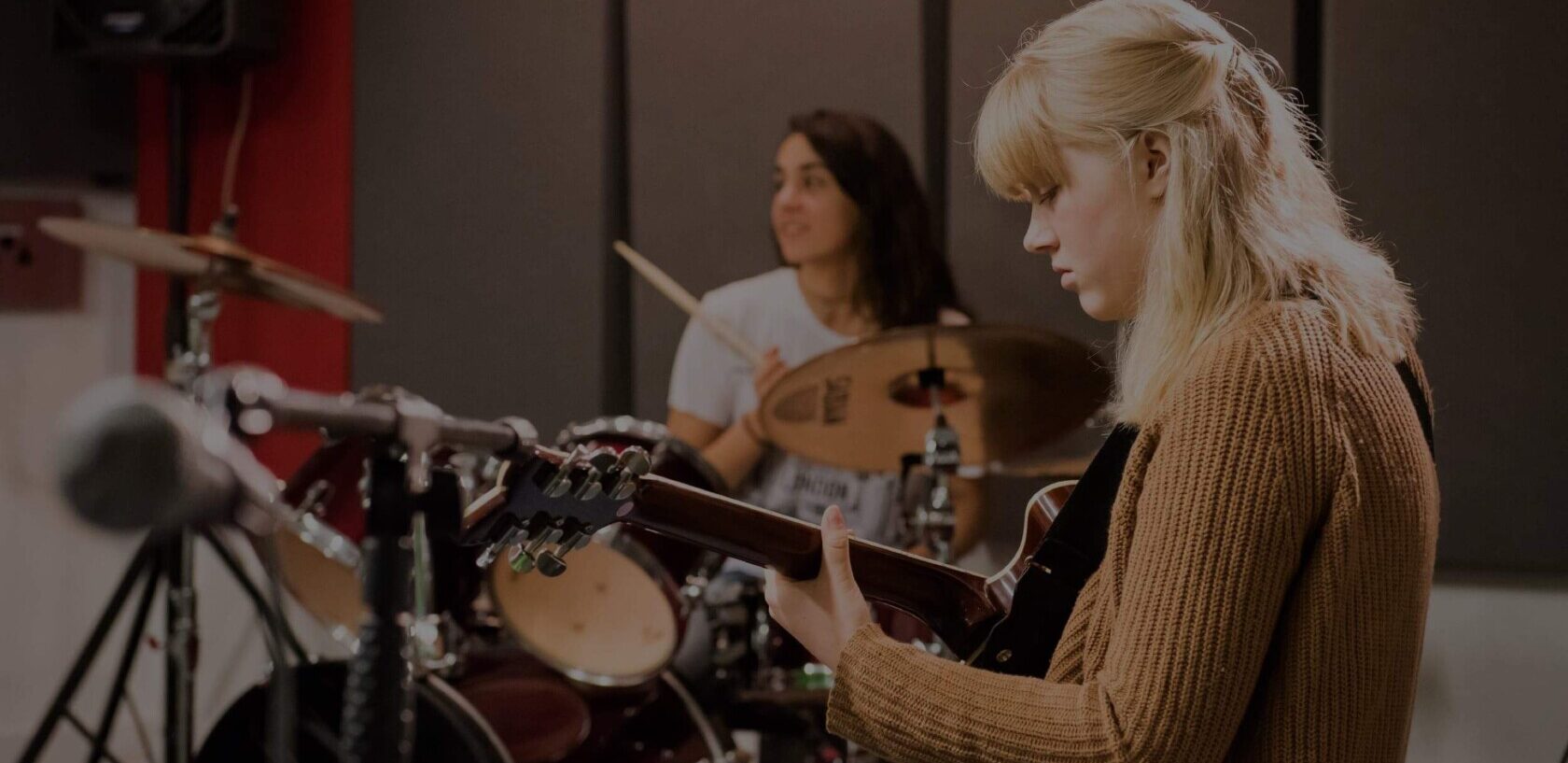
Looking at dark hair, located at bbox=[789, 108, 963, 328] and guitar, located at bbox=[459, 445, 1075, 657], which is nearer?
guitar, located at bbox=[459, 445, 1075, 657]

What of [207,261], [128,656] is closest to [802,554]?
[128,656]

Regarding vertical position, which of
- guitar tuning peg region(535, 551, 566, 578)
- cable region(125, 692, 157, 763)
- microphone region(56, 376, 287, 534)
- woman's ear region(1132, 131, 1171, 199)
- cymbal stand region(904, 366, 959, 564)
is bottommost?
cable region(125, 692, 157, 763)

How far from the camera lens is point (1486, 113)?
2.53 meters

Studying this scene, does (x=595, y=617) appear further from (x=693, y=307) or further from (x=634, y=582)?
(x=693, y=307)

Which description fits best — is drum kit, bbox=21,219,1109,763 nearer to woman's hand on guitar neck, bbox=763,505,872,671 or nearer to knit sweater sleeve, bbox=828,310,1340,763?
woman's hand on guitar neck, bbox=763,505,872,671

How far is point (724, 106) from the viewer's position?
3.09 m

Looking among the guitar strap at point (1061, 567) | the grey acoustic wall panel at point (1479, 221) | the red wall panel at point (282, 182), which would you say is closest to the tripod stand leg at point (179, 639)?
the red wall panel at point (282, 182)

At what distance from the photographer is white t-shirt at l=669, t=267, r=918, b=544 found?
294 centimetres

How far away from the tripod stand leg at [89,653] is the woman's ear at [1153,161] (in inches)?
64.3

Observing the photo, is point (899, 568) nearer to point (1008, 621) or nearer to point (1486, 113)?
point (1008, 621)

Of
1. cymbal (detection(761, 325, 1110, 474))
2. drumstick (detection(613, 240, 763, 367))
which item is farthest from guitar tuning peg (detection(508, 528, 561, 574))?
drumstick (detection(613, 240, 763, 367))

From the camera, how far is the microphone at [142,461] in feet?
1.72

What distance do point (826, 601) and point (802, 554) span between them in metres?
0.05

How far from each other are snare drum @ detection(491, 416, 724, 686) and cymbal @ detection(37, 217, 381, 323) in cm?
67
